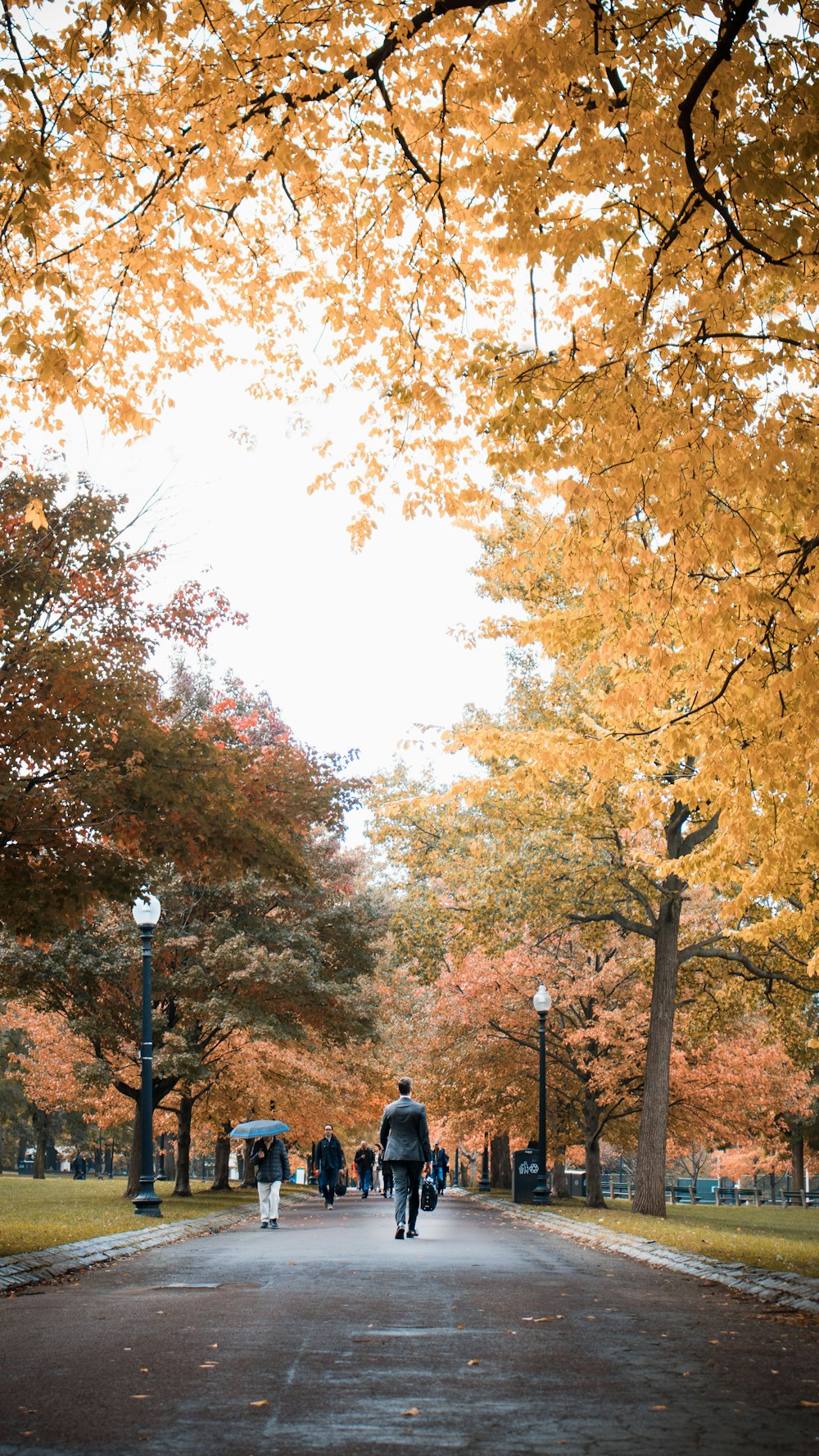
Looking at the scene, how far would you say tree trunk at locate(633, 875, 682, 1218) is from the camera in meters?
21.5

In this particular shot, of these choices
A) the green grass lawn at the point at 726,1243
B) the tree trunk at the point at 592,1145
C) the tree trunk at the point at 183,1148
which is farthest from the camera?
the tree trunk at the point at 592,1145

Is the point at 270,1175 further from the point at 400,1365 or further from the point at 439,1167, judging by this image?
the point at 439,1167

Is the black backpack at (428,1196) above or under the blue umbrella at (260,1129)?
under

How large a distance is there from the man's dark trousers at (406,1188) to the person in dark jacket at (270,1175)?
4.87 metres

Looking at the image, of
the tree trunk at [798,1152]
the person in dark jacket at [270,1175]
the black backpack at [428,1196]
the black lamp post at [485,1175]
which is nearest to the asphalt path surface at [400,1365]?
the black backpack at [428,1196]

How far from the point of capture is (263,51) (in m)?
8.11

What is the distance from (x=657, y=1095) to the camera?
21.5 metres

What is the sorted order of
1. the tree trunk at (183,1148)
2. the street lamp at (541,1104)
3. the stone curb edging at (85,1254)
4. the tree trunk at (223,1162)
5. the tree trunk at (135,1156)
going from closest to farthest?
the stone curb edging at (85,1254) < the street lamp at (541,1104) < the tree trunk at (135,1156) < the tree trunk at (183,1148) < the tree trunk at (223,1162)

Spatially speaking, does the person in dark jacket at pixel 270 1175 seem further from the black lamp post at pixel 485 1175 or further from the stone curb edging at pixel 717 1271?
the black lamp post at pixel 485 1175

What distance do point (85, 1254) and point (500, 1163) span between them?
3776cm

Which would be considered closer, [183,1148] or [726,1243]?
[726,1243]

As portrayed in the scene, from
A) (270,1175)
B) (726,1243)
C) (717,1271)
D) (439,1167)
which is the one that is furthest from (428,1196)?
(439,1167)

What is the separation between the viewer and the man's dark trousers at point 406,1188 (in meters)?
14.4

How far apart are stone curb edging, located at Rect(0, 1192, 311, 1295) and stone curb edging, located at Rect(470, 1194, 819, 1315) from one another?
4955 millimetres
